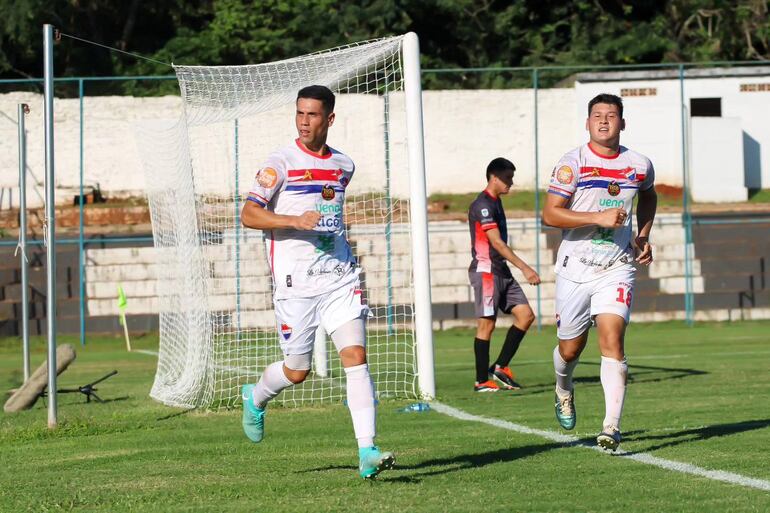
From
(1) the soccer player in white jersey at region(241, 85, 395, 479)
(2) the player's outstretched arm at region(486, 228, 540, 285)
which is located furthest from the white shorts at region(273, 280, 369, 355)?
(2) the player's outstretched arm at region(486, 228, 540, 285)

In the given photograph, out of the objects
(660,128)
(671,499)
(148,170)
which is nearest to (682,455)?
(671,499)

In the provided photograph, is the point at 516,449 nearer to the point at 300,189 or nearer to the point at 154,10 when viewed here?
the point at 300,189

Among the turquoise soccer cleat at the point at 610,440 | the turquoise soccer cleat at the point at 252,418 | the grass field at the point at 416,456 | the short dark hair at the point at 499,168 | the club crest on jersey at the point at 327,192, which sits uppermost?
the short dark hair at the point at 499,168

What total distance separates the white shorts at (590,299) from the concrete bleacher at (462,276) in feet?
42.9

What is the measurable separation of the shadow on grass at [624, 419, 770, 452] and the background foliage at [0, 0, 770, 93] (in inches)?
1058

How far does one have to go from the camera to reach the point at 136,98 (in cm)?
3033

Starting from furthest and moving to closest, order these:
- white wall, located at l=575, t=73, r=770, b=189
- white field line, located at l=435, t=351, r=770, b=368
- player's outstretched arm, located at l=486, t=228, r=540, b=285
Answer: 1. white wall, located at l=575, t=73, r=770, b=189
2. white field line, located at l=435, t=351, r=770, b=368
3. player's outstretched arm, located at l=486, t=228, r=540, b=285

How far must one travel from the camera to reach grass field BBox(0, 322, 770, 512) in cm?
623

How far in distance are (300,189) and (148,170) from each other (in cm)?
806

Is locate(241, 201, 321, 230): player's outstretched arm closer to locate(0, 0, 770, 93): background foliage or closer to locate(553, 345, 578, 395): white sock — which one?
locate(553, 345, 578, 395): white sock

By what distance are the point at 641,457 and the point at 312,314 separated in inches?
79.5

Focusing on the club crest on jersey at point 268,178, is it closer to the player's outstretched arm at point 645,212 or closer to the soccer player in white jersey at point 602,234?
the soccer player in white jersey at point 602,234

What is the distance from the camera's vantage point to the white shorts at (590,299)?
7.72 metres

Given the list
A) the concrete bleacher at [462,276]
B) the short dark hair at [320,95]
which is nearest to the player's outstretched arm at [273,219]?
the short dark hair at [320,95]
